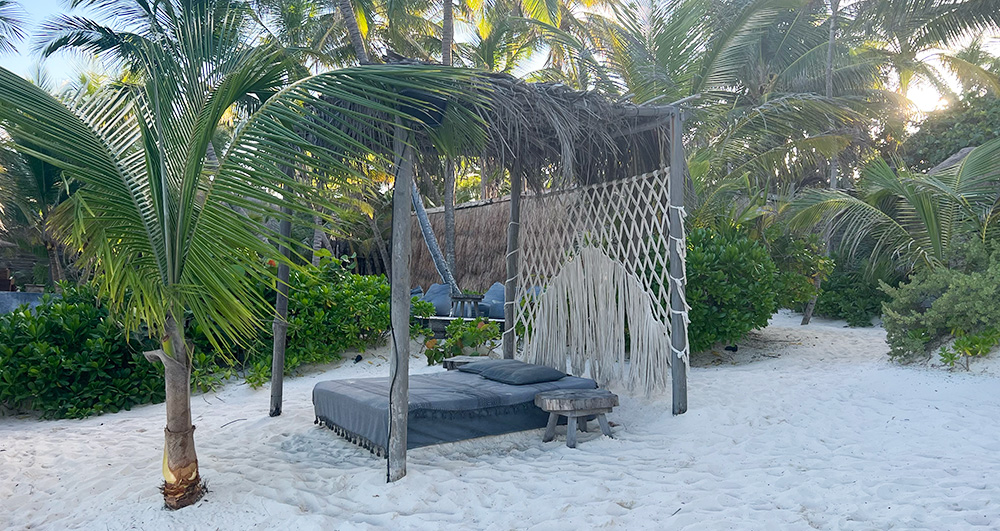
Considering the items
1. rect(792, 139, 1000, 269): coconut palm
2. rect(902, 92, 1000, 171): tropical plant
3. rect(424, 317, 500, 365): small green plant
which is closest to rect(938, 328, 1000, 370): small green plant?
rect(792, 139, 1000, 269): coconut palm

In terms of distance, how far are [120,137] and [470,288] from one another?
7771mm

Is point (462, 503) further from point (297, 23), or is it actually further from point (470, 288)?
point (297, 23)

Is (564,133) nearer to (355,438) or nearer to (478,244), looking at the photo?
(355,438)

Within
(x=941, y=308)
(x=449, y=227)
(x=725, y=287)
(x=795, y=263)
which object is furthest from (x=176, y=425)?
(x=449, y=227)

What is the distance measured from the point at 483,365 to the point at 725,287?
232 cm

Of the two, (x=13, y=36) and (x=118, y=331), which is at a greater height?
(x=13, y=36)

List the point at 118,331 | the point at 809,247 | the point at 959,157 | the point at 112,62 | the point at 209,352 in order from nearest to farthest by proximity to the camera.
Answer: the point at 118,331
the point at 209,352
the point at 809,247
the point at 112,62
the point at 959,157

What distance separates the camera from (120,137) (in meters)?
2.46

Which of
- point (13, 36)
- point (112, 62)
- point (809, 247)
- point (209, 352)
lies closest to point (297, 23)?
point (112, 62)

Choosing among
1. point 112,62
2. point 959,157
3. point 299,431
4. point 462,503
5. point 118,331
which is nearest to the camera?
point 462,503

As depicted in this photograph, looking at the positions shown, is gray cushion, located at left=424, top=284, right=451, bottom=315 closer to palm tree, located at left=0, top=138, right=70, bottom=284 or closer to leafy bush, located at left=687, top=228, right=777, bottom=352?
leafy bush, located at left=687, top=228, right=777, bottom=352

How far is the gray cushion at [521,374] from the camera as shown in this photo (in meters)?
3.99

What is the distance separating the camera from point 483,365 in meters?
4.40

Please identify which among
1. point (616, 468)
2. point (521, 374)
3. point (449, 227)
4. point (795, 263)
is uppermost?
point (449, 227)
